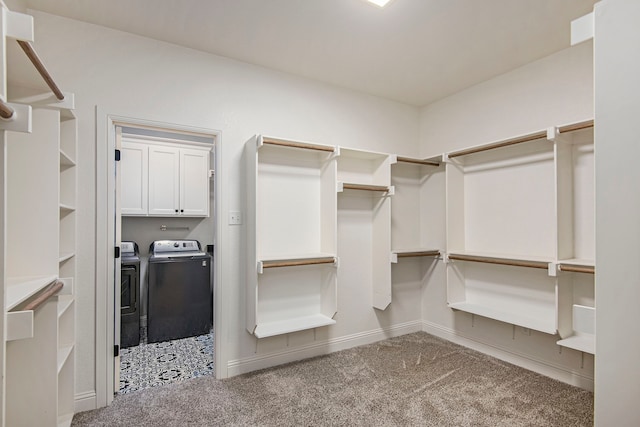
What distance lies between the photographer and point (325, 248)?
294cm

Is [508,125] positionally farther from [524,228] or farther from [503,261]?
[503,261]

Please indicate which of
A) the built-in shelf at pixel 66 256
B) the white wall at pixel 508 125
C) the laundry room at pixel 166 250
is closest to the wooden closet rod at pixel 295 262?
the laundry room at pixel 166 250

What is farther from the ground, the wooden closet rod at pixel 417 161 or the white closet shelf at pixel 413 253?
the wooden closet rod at pixel 417 161

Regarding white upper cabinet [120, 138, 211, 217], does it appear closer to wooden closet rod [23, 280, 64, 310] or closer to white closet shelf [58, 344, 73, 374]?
white closet shelf [58, 344, 73, 374]

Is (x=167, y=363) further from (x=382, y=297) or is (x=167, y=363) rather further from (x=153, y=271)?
(x=382, y=297)

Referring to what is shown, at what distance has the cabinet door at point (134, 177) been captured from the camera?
3.74 metres

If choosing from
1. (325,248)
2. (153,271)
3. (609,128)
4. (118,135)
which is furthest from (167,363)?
(609,128)

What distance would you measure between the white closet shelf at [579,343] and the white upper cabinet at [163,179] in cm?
379

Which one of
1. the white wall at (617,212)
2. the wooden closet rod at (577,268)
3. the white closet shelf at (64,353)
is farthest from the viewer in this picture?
the wooden closet rod at (577,268)

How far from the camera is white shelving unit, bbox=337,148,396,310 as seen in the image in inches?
124

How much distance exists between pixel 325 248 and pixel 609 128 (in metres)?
2.24

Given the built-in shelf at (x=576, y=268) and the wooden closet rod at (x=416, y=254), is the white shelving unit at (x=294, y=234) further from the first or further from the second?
the built-in shelf at (x=576, y=268)

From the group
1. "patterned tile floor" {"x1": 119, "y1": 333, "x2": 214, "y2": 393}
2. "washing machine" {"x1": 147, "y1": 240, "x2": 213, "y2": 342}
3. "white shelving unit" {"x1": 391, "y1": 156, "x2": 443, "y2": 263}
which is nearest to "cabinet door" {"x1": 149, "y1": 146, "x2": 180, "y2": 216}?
"washing machine" {"x1": 147, "y1": 240, "x2": 213, "y2": 342}

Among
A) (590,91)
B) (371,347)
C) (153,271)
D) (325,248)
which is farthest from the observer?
(153,271)
